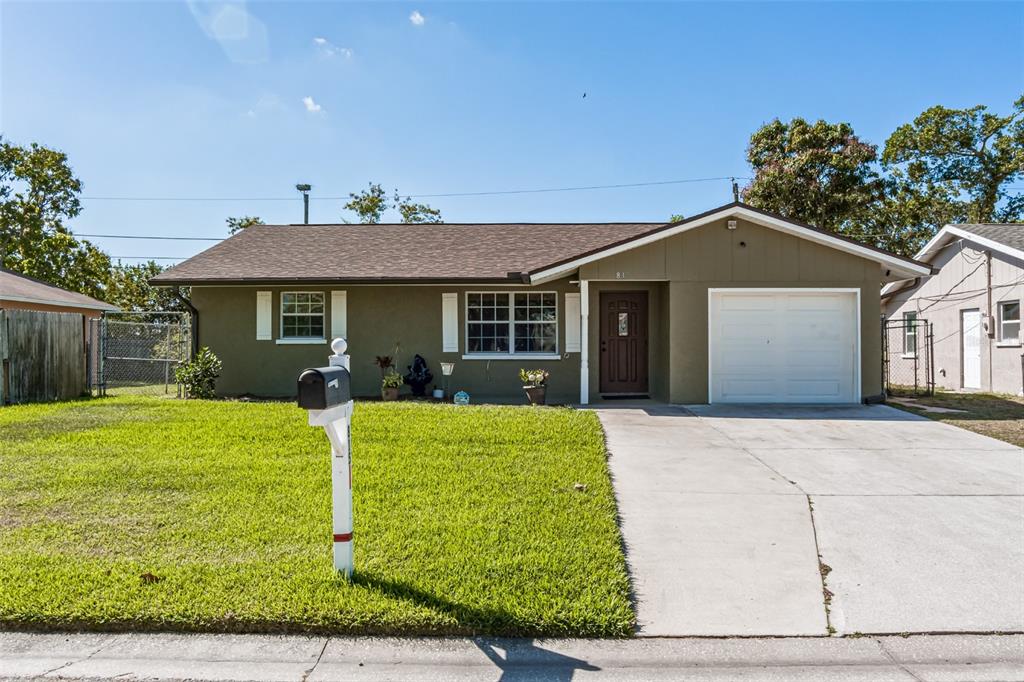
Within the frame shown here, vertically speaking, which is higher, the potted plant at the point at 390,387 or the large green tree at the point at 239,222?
the large green tree at the point at 239,222

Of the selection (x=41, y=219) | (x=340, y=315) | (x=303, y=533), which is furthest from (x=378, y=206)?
(x=303, y=533)

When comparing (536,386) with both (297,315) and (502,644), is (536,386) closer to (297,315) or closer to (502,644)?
(297,315)

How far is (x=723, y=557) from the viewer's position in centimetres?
445

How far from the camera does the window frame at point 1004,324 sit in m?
14.3

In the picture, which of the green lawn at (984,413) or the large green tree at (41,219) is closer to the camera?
the green lawn at (984,413)

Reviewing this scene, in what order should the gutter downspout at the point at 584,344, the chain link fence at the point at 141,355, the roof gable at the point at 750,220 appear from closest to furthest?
the roof gable at the point at 750,220 < the gutter downspout at the point at 584,344 < the chain link fence at the point at 141,355

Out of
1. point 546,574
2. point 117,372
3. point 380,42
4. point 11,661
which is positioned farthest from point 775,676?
point 117,372

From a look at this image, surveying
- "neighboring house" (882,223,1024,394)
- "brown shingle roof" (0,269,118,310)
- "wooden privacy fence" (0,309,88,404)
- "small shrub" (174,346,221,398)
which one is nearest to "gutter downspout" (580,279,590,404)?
"small shrub" (174,346,221,398)

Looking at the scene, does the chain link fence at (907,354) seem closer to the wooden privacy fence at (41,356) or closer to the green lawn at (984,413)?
the green lawn at (984,413)

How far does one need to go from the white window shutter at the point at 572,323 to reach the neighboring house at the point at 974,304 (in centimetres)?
807

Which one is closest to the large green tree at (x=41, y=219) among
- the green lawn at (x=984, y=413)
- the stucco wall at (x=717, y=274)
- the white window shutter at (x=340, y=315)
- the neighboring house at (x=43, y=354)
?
the neighboring house at (x=43, y=354)

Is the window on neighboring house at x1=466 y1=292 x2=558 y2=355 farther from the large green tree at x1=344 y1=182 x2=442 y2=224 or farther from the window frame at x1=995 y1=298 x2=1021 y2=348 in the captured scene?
the large green tree at x1=344 y1=182 x2=442 y2=224

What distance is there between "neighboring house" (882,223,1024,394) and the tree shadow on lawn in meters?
14.7

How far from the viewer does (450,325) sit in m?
13.3
